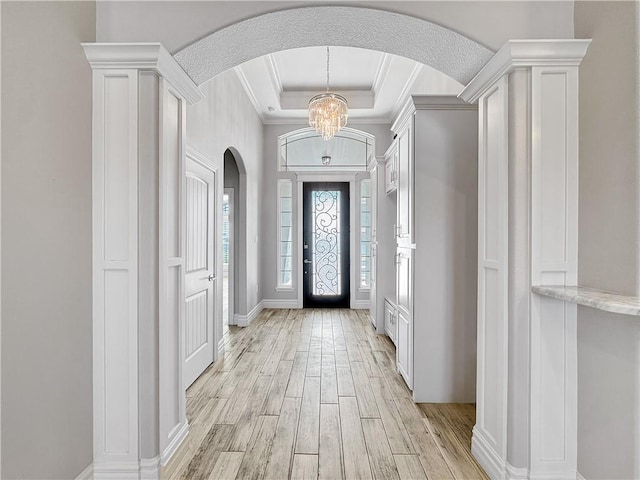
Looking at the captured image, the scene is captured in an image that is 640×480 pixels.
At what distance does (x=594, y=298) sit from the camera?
1.45 metres

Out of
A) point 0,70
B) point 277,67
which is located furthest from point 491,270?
point 277,67

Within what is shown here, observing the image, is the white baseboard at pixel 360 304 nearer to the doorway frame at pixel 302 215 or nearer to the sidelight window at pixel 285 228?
the doorway frame at pixel 302 215

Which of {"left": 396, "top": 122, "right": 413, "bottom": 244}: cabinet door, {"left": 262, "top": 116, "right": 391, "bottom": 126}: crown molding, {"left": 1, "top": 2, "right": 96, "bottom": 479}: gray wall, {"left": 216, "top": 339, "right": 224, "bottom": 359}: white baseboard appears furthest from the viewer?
{"left": 262, "top": 116, "right": 391, "bottom": 126}: crown molding

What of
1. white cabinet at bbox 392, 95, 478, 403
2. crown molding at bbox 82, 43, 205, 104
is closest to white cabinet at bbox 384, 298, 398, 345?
white cabinet at bbox 392, 95, 478, 403

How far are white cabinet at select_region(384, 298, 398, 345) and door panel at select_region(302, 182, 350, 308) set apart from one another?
5.99 feet

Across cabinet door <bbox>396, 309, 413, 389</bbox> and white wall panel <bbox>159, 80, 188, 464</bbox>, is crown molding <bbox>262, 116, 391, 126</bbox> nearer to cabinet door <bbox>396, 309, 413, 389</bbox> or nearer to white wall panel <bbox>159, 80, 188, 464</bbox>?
cabinet door <bbox>396, 309, 413, 389</bbox>

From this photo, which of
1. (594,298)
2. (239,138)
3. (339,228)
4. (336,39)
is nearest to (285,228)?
(339,228)

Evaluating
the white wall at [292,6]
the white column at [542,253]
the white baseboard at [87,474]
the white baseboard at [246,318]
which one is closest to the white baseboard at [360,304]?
the white baseboard at [246,318]

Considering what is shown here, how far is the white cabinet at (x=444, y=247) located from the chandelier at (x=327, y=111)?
1868 millimetres

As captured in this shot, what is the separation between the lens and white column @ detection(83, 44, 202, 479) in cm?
184

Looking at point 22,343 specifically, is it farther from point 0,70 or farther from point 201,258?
point 201,258

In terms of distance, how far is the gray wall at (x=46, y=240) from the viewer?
141cm

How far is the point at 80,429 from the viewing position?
1769mm

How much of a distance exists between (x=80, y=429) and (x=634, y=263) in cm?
257
